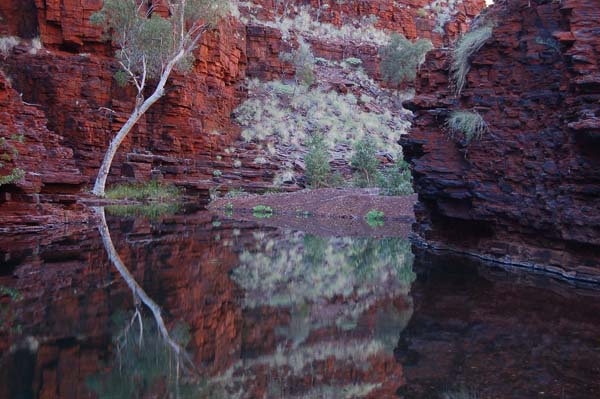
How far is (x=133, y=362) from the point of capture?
4.45 meters

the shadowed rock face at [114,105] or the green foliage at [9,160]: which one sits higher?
the shadowed rock face at [114,105]

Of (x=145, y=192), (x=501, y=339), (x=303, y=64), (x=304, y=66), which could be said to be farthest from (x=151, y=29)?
(x=501, y=339)

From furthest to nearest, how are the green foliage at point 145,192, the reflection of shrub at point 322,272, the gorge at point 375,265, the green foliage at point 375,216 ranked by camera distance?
1. the green foliage at point 145,192
2. the green foliage at point 375,216
3. the reflection of shrub at point 322,272
4. the gorge at point 375,265

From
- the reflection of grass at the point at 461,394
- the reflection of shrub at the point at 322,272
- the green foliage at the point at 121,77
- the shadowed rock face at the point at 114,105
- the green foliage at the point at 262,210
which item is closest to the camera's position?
the reflection of grass at the point at 461,394

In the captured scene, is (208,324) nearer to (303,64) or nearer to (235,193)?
(235,193)

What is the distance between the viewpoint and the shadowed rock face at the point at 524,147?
28.8 feet

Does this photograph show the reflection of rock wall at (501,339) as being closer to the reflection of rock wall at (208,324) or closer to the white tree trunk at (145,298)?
the reflection of rock wall at (208,324)

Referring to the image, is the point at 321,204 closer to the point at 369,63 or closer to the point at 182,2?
the point at 182,2

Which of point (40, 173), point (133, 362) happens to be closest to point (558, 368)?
point (133, 362)

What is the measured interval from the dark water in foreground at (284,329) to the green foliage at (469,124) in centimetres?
336

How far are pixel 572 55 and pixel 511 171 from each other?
2589mm

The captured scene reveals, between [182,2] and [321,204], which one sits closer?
[321,204]

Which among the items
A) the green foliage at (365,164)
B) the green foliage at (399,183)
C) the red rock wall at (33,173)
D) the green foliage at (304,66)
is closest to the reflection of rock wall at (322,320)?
the red rock wall at (33,173)

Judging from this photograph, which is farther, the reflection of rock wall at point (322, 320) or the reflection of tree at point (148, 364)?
the reflection of rock wall at point (322, 320)
